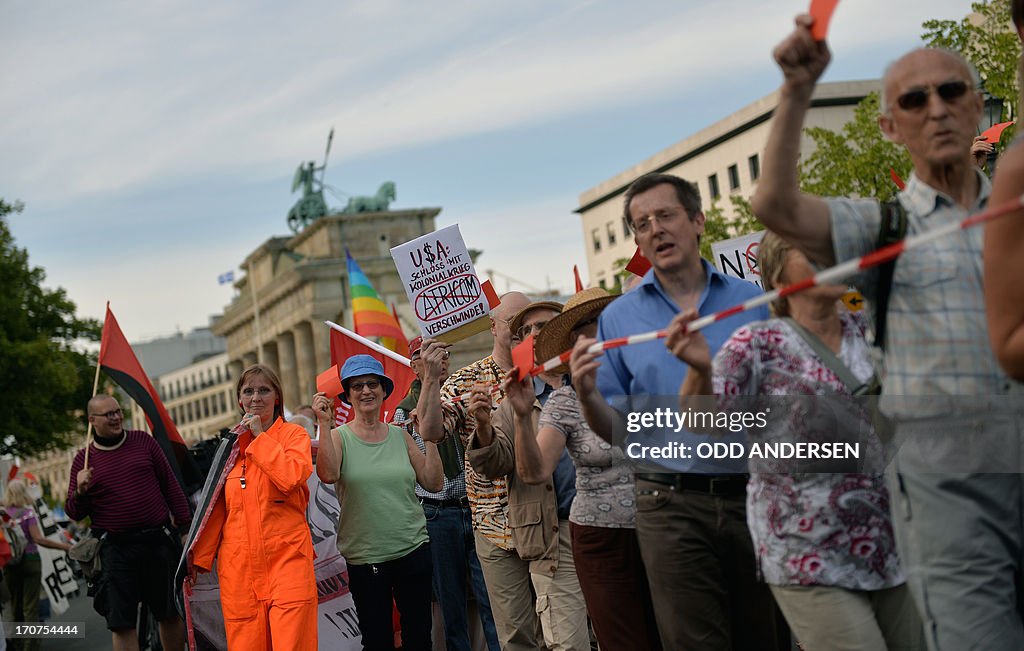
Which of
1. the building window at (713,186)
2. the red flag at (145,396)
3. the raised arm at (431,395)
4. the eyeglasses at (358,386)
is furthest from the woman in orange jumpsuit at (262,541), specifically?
the building window at (713,186)

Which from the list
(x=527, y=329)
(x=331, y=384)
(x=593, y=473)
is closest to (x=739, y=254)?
(x=527, y=329)

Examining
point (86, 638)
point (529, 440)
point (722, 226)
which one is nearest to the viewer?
point (529, 440)

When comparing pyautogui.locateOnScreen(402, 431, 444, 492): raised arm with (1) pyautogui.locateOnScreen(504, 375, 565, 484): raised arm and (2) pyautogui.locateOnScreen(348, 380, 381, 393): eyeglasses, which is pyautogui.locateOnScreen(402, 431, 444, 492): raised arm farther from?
(1) pyautogui.locateOnScreen(504, 375, 565, 484): raised arm

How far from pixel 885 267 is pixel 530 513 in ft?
14.1

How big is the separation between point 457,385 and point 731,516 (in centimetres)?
411

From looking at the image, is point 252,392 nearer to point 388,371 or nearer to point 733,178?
point 388,371

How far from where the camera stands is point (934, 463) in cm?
319

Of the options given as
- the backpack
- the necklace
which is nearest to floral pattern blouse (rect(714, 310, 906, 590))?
the necklace

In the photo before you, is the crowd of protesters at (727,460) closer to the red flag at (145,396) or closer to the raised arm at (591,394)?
the raised arm at (591,394)

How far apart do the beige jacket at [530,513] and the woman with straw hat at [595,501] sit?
1.10 m

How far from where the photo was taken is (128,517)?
33.6ft

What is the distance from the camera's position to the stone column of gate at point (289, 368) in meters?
93.4

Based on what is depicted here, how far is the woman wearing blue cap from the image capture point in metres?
8.44

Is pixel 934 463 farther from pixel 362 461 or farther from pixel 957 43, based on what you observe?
pixel 957 43
